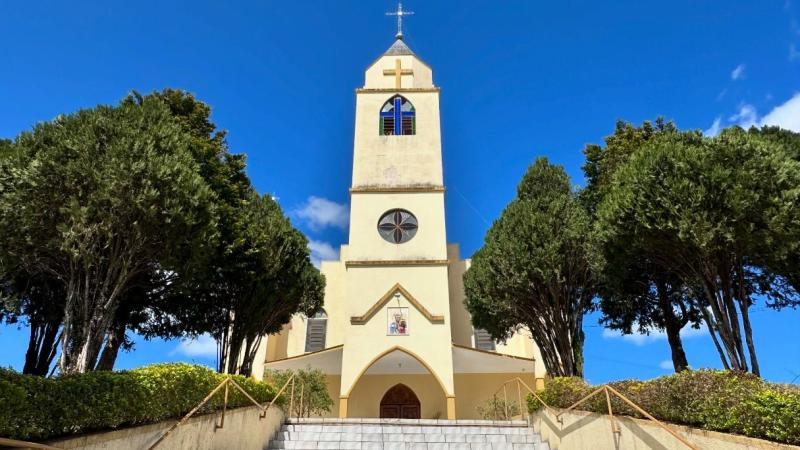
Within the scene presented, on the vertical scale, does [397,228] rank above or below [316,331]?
above

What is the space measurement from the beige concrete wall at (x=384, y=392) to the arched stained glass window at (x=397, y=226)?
20.7 feet

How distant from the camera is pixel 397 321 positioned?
1905 centimetres

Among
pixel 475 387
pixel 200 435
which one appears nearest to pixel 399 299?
pixel 475 387

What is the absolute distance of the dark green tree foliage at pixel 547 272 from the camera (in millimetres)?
15453

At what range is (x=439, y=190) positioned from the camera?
21.3m

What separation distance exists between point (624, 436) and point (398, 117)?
1769 cm

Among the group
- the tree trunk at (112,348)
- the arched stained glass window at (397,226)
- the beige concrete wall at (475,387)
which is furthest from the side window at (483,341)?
the tree trunk at (112,348)

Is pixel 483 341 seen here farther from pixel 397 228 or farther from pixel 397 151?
pixel 397 151

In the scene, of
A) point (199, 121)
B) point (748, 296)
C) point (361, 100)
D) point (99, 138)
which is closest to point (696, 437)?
point (748, 296)

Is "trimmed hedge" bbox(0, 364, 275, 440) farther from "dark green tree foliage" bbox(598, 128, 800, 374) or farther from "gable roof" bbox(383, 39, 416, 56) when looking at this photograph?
"gable roof" bbox(383, 39, 416, 56)

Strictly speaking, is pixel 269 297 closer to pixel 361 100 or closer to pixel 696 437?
pixel 361 100

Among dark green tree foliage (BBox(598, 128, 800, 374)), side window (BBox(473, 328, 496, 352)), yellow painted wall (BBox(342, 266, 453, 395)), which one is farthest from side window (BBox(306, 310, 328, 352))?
dark green tree foliage (BBox(598, 128, 800, 374))

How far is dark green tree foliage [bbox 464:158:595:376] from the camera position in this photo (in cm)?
1545

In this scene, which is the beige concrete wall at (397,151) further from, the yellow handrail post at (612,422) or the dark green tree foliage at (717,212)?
the yellow handrail post at (612,422)
